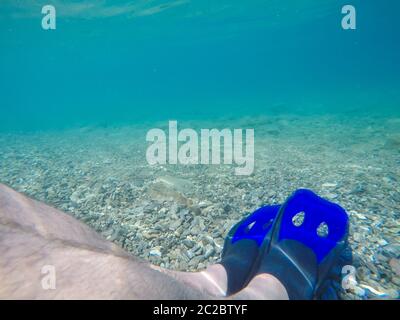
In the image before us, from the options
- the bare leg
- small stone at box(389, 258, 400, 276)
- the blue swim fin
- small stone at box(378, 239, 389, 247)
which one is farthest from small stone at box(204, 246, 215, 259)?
small stone at box(378, 239, 389, 247)

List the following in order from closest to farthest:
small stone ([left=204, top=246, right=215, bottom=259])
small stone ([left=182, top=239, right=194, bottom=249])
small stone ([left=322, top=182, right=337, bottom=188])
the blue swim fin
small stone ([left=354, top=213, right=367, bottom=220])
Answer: the blue swim fin
small stone ([left=204, top=246, right=215, bottom=259])
small stone ([left=182, top=239, right=194, bottom=249])
small stone ([left=354, top=213, right=367, bottom=220])
small stone ([left=322, top=182, right=337, bottom=188])

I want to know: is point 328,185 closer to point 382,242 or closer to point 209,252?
point 382,242

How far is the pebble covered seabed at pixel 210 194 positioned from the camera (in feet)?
12.4

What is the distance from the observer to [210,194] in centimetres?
619

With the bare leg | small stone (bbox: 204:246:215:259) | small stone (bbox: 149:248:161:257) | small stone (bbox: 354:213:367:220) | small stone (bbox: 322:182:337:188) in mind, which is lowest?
small stone (bbox: 149:248:161:257)

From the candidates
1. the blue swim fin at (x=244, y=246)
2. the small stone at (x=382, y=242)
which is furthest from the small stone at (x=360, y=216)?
the blue swim fin at (x=244, y=246)

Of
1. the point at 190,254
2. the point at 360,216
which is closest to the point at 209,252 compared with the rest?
the point at 190,254

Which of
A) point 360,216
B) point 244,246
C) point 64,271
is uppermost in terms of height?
point 64,271

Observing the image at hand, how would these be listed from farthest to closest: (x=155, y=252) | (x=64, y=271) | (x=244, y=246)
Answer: (x=155, y=252), (x=244, y=246), (x=64, y=271)

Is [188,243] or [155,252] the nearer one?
[155,252]

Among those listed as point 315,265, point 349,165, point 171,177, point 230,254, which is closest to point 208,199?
point 171,177

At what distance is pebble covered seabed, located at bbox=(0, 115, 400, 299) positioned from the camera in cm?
379

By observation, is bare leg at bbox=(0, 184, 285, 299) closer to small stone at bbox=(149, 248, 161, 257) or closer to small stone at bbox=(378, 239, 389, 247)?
small stone at bbox=(149, 248, 161, 257)

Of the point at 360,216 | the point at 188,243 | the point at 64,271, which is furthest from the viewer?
the point at 360,216
